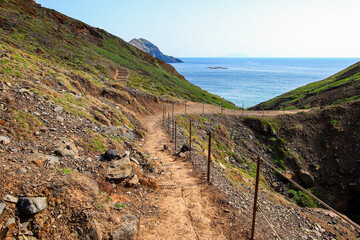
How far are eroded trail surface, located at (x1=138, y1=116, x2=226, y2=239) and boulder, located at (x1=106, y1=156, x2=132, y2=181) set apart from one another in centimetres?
145

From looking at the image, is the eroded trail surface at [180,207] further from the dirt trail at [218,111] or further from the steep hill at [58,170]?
the dirt trail at [218,111]

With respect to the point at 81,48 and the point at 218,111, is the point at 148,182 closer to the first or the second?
the point at 218,111

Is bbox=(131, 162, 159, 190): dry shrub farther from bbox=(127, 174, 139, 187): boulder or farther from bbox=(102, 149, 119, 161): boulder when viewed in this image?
bbox=(102, 149, 119, 161): boulder

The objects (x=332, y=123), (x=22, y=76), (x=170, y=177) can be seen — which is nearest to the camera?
(x=170, y=177)

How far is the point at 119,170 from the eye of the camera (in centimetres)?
973

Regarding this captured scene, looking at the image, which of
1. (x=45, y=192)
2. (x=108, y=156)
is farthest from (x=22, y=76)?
(x=45, y=192)

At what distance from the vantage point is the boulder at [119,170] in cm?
938

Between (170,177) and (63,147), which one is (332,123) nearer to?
(170,177)

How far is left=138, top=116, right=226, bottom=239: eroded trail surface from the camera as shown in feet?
25.3

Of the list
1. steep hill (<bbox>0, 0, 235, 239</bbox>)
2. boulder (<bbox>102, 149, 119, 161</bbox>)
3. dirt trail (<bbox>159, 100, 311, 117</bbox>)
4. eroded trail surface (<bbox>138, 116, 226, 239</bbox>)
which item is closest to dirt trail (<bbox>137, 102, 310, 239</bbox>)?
eroded trail surface (<bbox>138, 116, 226, 239</bbox>)

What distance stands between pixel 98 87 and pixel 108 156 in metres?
20.2

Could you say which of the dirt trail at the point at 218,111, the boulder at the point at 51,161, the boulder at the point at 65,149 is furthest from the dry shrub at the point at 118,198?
the dirt trail at the point at 218,111

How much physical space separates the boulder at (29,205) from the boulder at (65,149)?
3.07m

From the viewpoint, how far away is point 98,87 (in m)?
28.5
